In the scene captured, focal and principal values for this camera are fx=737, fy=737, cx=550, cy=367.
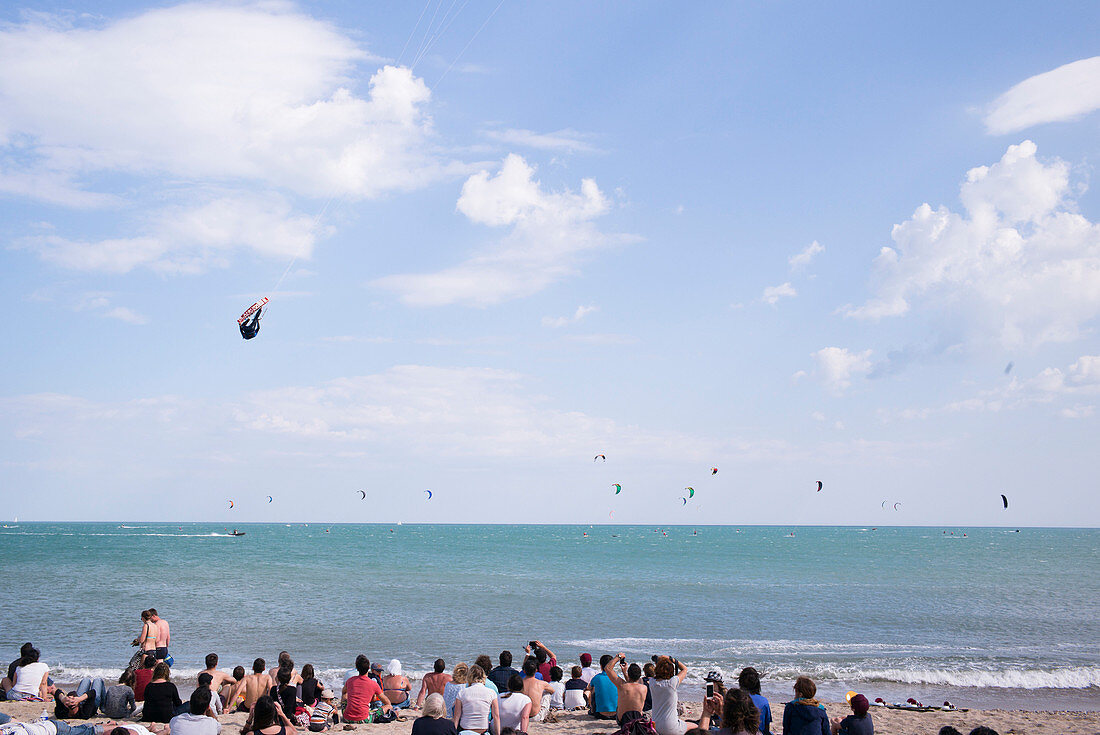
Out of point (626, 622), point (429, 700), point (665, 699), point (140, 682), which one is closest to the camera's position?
point (429, 700)

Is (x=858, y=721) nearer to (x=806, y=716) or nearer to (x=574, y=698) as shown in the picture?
(x=806, y=716)

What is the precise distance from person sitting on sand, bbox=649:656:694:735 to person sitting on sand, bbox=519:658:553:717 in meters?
2.63

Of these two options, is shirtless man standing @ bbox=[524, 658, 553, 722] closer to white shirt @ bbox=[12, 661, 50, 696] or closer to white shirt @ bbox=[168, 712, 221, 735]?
white shirt @ bbox=[168, 712, 221, 735]

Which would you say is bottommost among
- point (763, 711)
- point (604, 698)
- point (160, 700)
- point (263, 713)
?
point (604, 698)

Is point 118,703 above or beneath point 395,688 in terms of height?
above

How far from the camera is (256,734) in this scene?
7164 millimetres

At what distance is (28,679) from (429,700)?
8421 millimetres

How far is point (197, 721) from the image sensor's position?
25.7ft

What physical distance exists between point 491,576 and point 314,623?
22.3 meters

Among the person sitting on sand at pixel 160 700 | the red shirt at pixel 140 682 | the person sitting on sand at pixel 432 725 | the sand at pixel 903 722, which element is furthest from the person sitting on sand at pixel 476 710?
the red shirt at pixel 140 682

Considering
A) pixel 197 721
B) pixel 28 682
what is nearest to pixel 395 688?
pixel 197 721

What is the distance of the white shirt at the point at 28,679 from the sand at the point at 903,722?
0.22 m

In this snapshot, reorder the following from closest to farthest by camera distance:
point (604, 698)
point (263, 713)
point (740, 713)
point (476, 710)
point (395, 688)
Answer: point (740, 713) → point (263, 713) → point (476, 710) → point (604, 698) → point (395, 688)

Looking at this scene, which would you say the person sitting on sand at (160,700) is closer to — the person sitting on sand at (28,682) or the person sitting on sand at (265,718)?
the person sitting on sand at (265,718)
